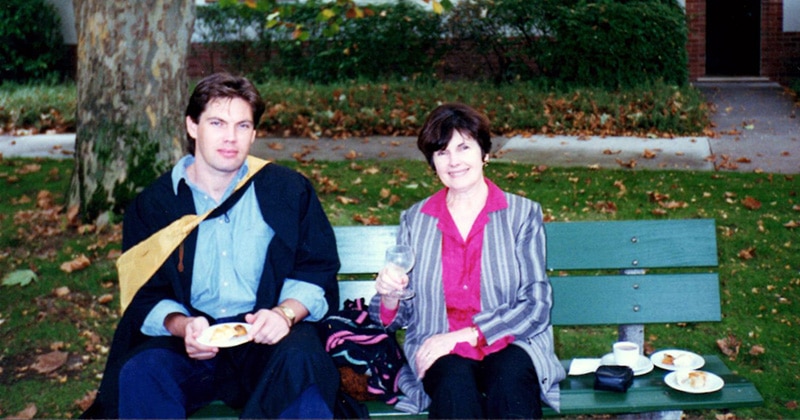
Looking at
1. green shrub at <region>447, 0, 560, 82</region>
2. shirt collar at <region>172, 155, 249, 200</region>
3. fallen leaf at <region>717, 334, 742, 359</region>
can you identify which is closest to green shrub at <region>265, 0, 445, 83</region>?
green shrub at <region>447, 0, 560, 82</region>

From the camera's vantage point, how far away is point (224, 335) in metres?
3.68

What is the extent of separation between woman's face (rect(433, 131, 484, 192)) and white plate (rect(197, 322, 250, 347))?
1.00 meters

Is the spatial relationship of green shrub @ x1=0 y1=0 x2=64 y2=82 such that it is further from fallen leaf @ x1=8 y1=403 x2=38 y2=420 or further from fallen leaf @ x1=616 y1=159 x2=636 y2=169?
fallen leaf @ x1=8 y1=403 x2=38 y2=420

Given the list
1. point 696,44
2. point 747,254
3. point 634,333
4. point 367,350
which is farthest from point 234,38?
point 367,350

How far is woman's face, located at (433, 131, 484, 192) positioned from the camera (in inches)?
155

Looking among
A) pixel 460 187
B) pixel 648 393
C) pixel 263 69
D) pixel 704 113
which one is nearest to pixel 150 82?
pixel 460 187

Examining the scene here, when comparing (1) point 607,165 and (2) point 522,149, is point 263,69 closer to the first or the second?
(2) point 522,149

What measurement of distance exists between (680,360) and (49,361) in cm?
345

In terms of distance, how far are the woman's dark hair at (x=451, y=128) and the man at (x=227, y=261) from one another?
0.54 meters

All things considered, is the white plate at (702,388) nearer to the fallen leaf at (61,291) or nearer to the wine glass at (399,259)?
the wine glass at (399,259)

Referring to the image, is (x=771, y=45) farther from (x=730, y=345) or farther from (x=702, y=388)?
(x=702, y=388)

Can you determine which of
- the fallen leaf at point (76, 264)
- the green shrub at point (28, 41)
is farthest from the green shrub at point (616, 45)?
the green shrub at point (28, 41)

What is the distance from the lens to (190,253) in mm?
3936

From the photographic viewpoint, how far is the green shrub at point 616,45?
44.6ft
